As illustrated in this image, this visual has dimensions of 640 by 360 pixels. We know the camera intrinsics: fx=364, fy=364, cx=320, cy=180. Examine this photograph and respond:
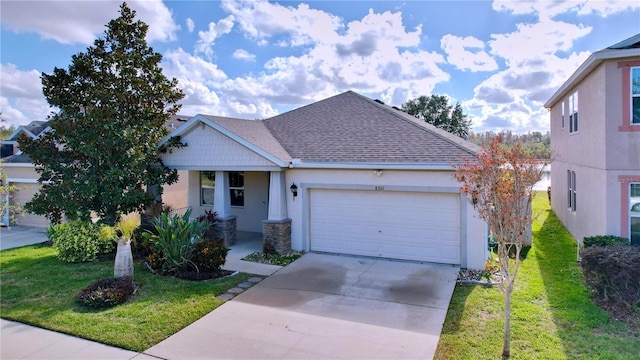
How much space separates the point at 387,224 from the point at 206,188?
8.96 metres

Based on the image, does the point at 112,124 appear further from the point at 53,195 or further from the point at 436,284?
the point at 436,284

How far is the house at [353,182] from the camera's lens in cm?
1073

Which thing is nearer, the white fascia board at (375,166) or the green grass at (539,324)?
the green grass at (539,324)

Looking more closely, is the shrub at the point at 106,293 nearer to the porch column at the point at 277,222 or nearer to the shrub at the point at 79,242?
the shrub at the point at 79,242

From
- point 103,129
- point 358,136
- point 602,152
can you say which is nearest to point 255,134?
point 358,136

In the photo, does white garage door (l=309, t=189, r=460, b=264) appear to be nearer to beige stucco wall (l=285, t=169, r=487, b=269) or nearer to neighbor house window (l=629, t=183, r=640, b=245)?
beige stucco wall (l=285, t=169, r=487, b=269)

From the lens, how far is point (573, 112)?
14.1 meters

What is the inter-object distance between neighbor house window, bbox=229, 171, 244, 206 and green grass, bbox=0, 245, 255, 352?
582 cm

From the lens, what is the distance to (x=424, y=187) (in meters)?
10.8

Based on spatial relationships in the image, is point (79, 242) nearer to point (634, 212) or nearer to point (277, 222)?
point (277, 222)

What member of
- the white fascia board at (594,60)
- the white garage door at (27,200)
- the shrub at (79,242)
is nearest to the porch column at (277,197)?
the shrub at (79,242)

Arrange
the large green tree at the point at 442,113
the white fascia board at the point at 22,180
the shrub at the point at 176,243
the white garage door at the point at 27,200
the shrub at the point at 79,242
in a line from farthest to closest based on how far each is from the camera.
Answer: the large green tree at the point at 442,113 → the white garage door at the point at 27,200 → the white fascia board at the point at 22,180 → the shrub at the point at 79,242 → the shrub at the point at 176,243

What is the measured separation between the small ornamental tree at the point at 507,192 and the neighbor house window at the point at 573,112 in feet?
32.2

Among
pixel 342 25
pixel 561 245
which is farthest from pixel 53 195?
pixel 561 245
